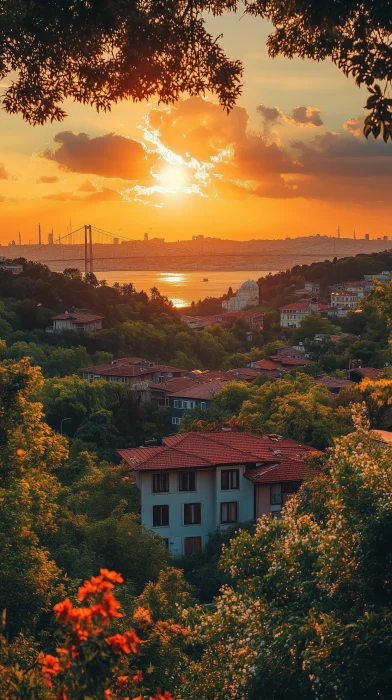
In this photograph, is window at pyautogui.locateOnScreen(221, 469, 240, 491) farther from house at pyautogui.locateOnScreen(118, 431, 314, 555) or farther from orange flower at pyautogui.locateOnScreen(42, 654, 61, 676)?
orange flower at pyautogui.locateOnScreen(42, 654, 61, 676)

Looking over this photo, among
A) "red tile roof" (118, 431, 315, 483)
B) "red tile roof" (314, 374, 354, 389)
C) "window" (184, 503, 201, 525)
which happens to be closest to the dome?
"red tile roof" (314, 374, 354, 389)

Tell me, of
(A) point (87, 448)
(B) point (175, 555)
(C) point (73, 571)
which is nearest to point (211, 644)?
(C) point (73, 571)

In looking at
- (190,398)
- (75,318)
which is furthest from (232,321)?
A: (190,398)

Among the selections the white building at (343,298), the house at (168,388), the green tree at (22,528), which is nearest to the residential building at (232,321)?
the white building at (343,298)

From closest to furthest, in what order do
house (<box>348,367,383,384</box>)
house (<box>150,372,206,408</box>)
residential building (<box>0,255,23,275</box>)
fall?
house (<box>348,367,383,384</box>)
house (<box>150,372,206,408</box>)
residential building (<box>0,255,23,275</box>)

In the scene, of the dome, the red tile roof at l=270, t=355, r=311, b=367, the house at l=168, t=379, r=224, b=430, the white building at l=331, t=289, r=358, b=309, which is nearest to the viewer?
the house at l=168, t=379, r=224, b=430

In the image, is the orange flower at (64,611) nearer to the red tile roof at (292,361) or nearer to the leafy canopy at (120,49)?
the leafy canopy at (120,49)

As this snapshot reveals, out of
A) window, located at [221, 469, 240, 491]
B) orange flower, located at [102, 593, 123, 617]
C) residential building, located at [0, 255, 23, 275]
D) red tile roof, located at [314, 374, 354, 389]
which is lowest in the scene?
window, located at [221, 469, 240, 491]
